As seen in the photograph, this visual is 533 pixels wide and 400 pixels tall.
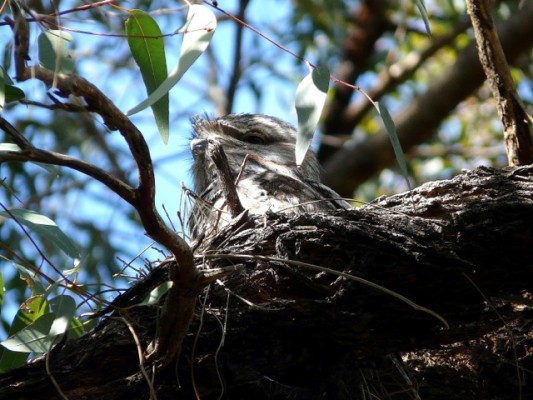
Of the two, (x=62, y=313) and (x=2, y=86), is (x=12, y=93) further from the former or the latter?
(x=62, y=313)

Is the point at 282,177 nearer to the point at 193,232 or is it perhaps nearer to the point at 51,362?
the point at 193,232

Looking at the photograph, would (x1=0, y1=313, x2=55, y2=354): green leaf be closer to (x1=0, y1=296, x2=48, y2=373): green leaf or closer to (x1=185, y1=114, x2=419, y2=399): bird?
(x1=0, y1=296, x2=48, y2=373): green leaf

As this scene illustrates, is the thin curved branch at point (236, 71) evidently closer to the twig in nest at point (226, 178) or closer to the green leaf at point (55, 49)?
the twig in nest at point (226, 178)

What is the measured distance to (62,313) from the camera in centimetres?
192

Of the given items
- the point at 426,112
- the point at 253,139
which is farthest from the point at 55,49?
the point at 426,112

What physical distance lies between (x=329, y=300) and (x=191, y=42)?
28.9 inches

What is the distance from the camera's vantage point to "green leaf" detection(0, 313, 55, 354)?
198 centimetres

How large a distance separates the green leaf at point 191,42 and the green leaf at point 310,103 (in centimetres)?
30

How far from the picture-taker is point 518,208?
7.38 ft

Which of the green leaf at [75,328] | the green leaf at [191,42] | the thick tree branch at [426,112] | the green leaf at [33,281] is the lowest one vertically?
the green leaf at [75,328]

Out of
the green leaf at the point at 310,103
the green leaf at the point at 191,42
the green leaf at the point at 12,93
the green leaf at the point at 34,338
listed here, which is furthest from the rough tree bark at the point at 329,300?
the green leaf at the point at 12,93

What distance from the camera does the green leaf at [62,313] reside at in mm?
1862

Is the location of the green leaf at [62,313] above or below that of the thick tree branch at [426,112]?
below

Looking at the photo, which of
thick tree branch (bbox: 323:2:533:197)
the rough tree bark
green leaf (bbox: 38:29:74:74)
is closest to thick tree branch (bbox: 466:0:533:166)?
the rough tree bark
